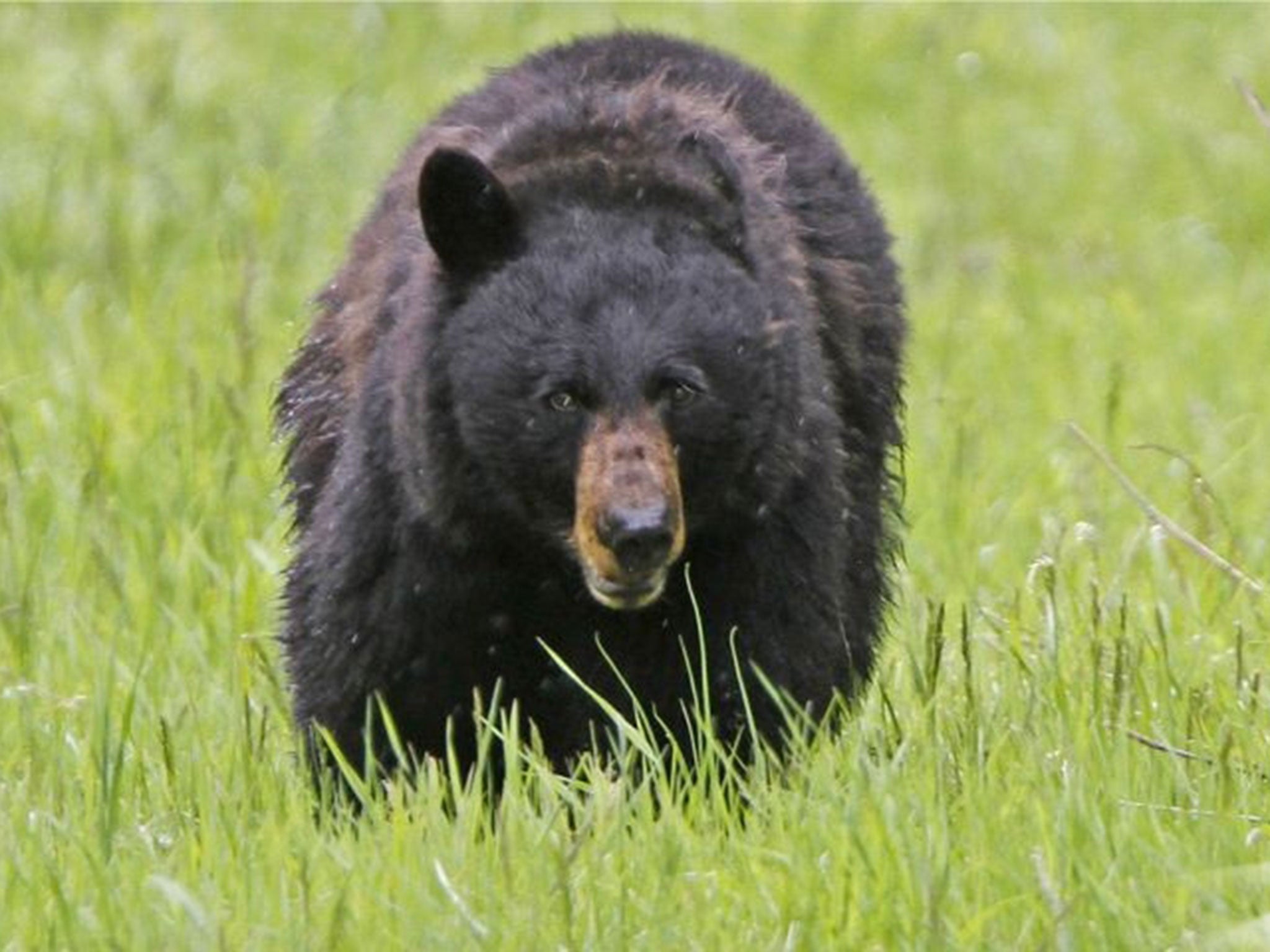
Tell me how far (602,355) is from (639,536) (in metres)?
0.40

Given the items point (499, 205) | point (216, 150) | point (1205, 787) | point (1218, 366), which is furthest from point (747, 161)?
point (216, 150)

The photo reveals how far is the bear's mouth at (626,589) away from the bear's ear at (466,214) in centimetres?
62

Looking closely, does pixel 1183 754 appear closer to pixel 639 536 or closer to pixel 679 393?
pixel 639 536

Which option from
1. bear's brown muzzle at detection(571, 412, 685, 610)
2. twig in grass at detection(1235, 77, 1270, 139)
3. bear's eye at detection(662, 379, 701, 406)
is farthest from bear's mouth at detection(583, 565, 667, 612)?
twig in grass at detection(1235, 77, 1270, 139)

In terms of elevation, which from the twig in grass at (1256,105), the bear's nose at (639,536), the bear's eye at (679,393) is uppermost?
the twig in grass at (1256,105)

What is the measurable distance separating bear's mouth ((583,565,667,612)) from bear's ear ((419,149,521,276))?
62 centimetres

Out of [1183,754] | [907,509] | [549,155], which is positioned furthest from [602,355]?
[907,509]

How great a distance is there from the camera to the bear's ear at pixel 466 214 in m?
5.00

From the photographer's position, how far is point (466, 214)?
5.07m

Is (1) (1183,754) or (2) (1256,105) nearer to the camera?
(1) (1183,754)

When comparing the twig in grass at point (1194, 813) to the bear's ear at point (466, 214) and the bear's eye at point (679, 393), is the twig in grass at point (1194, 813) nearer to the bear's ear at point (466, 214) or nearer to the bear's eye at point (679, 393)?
the bear's eye at point (679, 393)

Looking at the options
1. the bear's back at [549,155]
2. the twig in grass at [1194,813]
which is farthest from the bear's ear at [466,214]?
the twig in grass at [1194,813]

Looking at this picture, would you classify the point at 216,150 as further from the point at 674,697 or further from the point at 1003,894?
the point at 1003,894

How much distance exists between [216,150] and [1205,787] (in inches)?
282
